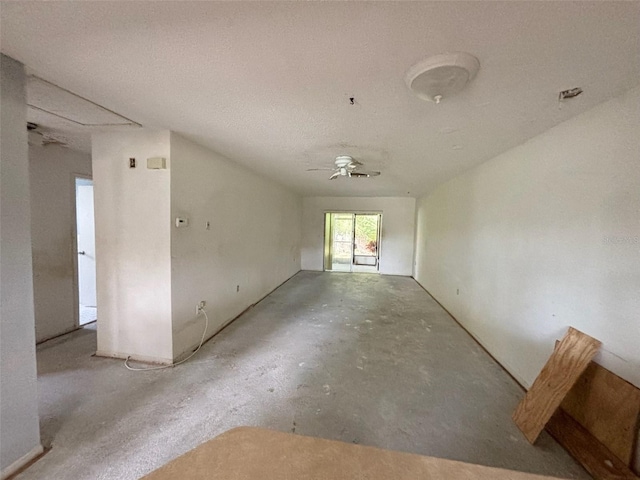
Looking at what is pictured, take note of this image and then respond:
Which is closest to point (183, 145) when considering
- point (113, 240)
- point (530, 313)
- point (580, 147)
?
point (113, 240)

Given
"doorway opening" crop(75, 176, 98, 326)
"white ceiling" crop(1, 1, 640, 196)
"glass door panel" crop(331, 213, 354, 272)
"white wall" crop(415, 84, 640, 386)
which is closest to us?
"white ceiling" crop(1, 1, 640, 196)

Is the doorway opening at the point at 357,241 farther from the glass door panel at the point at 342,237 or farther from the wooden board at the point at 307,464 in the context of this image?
the wooden board at the point at 307,464

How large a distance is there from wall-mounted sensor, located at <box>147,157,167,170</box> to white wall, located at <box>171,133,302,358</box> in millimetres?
73

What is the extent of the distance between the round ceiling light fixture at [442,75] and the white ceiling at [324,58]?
0.04 m

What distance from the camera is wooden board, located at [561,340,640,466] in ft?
4.46

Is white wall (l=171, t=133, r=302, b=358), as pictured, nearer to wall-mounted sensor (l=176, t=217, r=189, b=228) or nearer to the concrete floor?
wall-mounted sensor (l=176, t=217, r=189, b=228)

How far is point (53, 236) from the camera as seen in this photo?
120 inches

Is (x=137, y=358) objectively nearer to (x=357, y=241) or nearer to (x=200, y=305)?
(x=200, y=305)

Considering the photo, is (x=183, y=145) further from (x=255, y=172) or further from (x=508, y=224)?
(x=508, y=224)

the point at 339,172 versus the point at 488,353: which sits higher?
the point at 339,172

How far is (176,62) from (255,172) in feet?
9.55

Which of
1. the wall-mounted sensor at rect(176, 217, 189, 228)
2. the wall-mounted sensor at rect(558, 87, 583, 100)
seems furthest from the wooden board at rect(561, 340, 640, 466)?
the wall-mounted sensor at rect(176, 217, 189, 228)

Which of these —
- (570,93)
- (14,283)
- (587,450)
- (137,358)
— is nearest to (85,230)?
(137,358)

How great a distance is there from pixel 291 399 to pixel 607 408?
2.00 meters
